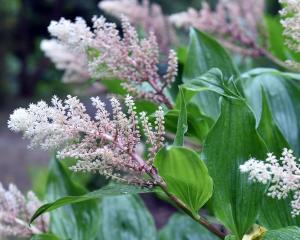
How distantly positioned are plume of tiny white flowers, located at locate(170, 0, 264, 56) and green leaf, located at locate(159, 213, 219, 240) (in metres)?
0.42

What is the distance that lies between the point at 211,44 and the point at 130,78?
0.88 ft

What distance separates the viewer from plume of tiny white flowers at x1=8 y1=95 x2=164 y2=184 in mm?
569

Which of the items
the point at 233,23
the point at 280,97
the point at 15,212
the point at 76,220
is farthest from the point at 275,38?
the point at 15,212

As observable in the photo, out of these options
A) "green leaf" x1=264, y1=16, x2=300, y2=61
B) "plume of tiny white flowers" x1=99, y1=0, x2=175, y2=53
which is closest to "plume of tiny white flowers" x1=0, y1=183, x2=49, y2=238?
"plume of tiny white flowers" x1=99, y1=0, x2=175, y2=53

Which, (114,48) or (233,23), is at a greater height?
(233,23)

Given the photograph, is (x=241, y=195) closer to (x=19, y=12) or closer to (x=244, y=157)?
(x=244, y=157)

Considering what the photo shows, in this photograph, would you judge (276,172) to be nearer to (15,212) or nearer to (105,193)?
(105,193)

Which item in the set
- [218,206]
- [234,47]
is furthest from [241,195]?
[234,47]

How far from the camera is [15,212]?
822 mm

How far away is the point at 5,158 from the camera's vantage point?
242 inches

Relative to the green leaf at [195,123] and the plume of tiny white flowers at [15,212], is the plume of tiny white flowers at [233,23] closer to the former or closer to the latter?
the green leaf at [195,123]

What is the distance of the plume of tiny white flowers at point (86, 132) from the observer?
57 cm

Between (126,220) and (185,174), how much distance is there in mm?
426

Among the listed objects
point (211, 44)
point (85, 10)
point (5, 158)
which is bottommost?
point (211, 44)
